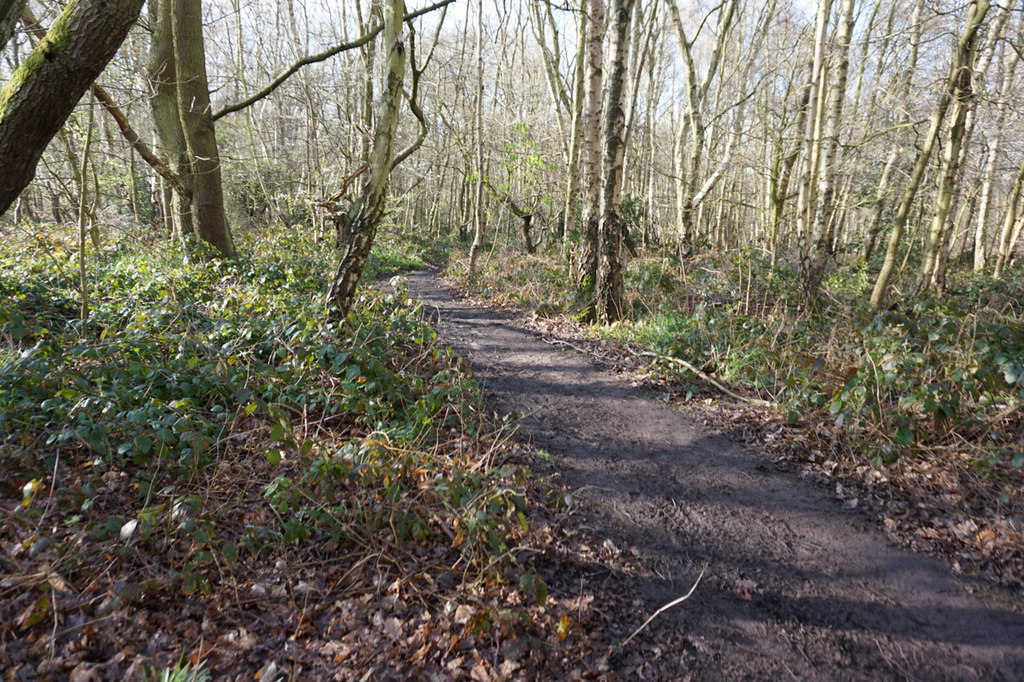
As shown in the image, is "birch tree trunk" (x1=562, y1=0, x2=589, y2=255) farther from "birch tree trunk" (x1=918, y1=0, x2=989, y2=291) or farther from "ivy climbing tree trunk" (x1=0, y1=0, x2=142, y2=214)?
"ivy climbing tree trunk" (x1=0, y1=0, x2=142, y2=214)

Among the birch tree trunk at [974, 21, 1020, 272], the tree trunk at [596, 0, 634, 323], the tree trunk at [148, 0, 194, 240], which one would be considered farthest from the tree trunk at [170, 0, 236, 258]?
the birch tree trunk at [974, 21, 1020, 272]

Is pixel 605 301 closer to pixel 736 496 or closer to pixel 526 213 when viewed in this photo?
pixel 736 496

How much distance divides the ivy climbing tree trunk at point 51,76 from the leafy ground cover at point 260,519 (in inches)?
65.4

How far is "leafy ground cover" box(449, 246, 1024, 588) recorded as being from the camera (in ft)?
12.2

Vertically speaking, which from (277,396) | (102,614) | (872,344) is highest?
(872,344)

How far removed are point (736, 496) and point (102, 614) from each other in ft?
13.6

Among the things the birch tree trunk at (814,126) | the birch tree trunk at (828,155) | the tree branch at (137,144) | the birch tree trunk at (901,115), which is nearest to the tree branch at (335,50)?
the tree branch at (137,144)

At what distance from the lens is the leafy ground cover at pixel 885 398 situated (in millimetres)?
3709

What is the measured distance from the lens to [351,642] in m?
2.64

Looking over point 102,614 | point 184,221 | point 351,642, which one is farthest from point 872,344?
point 184,221

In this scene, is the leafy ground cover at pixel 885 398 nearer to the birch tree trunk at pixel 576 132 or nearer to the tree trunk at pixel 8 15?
the tree trunk at pixel 8 15

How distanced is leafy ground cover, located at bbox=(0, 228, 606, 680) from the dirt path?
17.7 inches

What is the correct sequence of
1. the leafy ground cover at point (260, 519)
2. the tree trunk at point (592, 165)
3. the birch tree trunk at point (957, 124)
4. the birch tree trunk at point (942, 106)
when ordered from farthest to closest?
the tree trunk at point (592, 165) → the birch tree trunk at point (957, 124) → the birch tree trunk at point (942, 106) → the leafy ground cover at point (260, 519)

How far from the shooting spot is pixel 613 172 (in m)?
8.08
